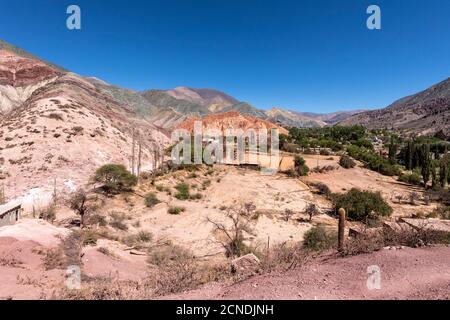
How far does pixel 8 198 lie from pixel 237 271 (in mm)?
20231

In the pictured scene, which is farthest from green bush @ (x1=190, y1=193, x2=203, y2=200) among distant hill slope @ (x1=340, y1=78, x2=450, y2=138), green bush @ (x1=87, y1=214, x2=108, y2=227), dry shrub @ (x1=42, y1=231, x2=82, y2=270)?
distant hill slope @ (x1=340, y1=78, x2=450, y2=138)

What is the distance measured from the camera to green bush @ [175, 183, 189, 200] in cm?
2431

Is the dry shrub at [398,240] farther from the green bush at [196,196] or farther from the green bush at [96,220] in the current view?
the green bush at [196,196]

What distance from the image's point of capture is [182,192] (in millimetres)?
25250

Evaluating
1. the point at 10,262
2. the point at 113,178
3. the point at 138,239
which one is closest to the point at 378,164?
the point at 113,178

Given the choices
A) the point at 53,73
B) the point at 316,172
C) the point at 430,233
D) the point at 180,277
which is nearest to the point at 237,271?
the point at 180,277

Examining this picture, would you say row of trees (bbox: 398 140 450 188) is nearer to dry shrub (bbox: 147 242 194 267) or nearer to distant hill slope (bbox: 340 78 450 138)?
dry shrub (bbox: 147 242 194 267)

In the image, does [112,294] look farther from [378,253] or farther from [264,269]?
[378,253]

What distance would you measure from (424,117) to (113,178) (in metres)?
145

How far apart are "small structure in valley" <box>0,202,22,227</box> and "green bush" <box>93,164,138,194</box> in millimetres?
10374

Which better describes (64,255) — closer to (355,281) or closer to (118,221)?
(118,221)

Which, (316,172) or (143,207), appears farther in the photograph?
(316,172)
